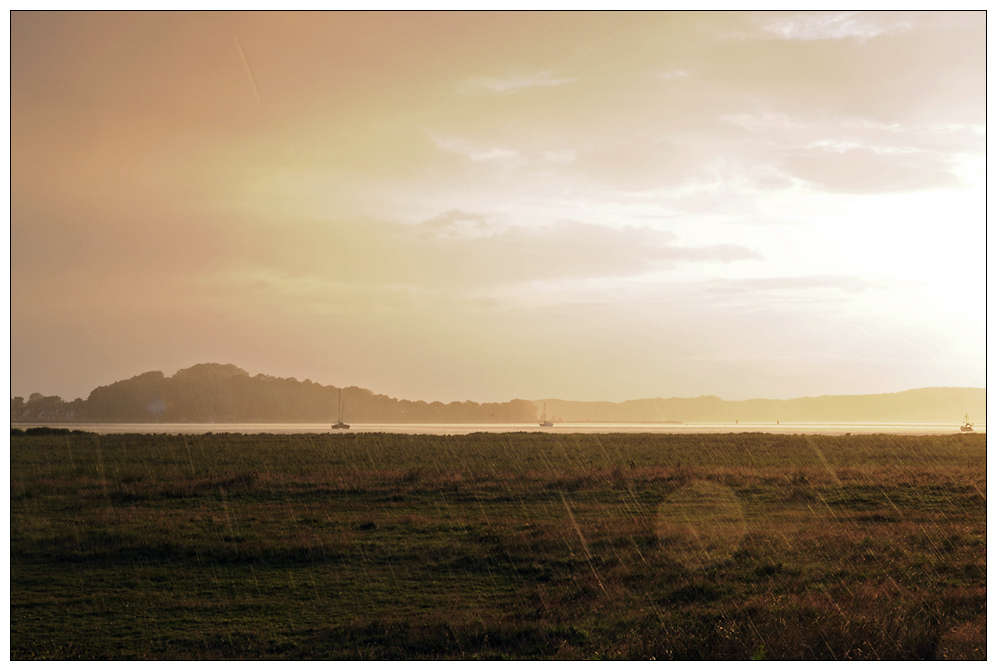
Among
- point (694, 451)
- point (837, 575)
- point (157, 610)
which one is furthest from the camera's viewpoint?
point (694, 451)

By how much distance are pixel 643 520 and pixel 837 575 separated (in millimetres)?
7024

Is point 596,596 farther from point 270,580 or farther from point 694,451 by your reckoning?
point 694,451

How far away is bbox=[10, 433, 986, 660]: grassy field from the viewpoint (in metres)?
11.1

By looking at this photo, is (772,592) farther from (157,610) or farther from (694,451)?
(694,451)

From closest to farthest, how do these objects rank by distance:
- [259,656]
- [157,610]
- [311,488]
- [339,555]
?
1. [259,656]
2. [157,610]
3. [339,555]
4. [311,488]

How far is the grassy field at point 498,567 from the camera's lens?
11.1 meters

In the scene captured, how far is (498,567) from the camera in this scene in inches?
630

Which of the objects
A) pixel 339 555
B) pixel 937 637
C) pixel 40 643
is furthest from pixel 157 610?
pixel 937 637

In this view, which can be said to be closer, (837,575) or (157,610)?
(157,610)

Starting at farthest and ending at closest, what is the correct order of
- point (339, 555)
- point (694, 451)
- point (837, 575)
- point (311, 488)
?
1. point (694, 451)
2. point (311, 488)
3. point (339, 555)
4. point (837, 575)

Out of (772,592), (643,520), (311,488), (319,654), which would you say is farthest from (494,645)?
(311,488)

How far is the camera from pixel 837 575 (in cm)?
1491

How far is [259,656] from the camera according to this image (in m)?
10.8

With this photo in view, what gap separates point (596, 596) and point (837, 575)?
5.72 meters
